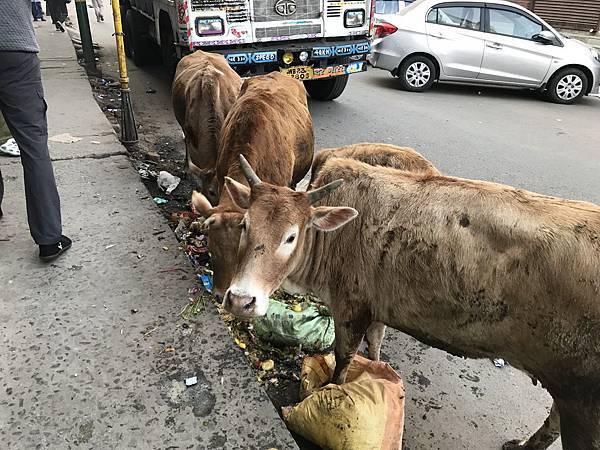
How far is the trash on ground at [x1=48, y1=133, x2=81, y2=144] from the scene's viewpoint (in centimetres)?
631

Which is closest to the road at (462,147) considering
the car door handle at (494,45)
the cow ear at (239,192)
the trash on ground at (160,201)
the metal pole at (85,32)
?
the metal pole at (85,32)

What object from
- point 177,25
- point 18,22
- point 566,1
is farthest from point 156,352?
point 566,1

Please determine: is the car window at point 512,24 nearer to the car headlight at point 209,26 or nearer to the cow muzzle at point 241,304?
the car headlight at point 209,26

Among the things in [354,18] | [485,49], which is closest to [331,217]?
[354,18]

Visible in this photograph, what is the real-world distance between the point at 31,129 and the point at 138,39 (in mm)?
8933

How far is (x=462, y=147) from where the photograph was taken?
788 centimetres

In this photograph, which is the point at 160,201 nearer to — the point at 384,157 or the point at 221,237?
the point at 221,237

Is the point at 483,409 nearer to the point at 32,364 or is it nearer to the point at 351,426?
the point at 351,426

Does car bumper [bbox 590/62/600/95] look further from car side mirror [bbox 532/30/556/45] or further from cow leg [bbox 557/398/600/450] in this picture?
cow leg [bbox 557/398/600/450]

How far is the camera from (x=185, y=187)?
6.29 m

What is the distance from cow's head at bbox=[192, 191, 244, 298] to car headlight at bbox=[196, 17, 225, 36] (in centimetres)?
463

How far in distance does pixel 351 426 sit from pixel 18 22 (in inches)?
131

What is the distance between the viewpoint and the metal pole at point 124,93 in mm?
6516

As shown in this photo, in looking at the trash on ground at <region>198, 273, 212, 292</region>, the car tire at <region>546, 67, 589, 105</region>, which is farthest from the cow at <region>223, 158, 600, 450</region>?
the car tire at <region>546, 67, 589, 105</region>
